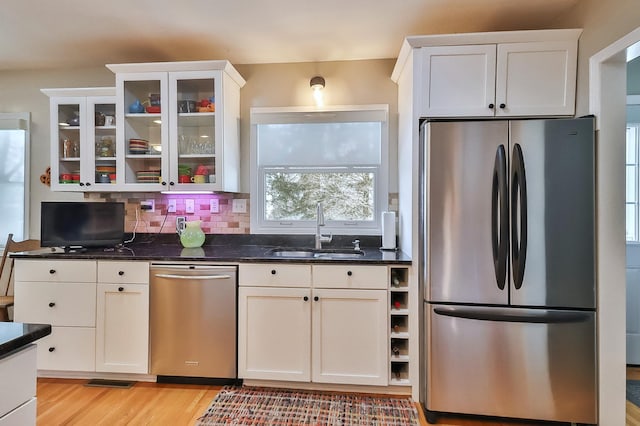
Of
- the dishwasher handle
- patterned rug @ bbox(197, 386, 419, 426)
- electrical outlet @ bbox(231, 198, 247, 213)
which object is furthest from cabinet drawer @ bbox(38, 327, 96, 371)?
electrical outlet @ bbox(231, 198, 247, 213)

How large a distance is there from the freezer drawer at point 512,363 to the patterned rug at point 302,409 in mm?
238

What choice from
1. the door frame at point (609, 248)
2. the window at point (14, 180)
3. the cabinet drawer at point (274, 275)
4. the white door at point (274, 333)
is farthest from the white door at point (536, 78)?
the window at point (14, 180)

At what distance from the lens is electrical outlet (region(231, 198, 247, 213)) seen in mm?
2879

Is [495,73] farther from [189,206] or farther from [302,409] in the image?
[189,206]

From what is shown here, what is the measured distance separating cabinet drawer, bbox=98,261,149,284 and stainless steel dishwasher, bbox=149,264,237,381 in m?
0.06

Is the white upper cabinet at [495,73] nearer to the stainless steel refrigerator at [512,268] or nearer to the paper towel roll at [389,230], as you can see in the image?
the stainless steel refrigerator at [512,268]

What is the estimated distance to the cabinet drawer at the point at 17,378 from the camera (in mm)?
812

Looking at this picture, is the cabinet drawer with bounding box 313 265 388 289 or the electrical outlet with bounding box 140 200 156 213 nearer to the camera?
the cabinet drawer with bounding box 313 265 388 289

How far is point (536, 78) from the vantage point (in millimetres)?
2016

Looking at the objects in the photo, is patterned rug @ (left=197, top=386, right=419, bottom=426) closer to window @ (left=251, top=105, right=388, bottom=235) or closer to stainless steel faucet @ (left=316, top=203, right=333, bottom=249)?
stainless steel faucet @ (left=316, top=203, right=333, bottom=249)

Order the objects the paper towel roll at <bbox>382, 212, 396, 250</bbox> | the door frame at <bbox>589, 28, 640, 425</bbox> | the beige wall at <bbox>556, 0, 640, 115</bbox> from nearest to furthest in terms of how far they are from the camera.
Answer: the beige wall at <bbox>556, 0, 640, 115</bbox> < the door frame at <bbox>589, 28, 640, 425</bbox> < the paper towel roll at <bbox>382, 212, 396, 250</bbox>

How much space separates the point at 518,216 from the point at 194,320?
2.09 meters

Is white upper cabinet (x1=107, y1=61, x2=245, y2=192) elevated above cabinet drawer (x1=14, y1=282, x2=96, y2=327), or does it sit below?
above

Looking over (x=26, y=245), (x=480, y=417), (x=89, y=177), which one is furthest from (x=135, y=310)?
(x=480, y=417)
